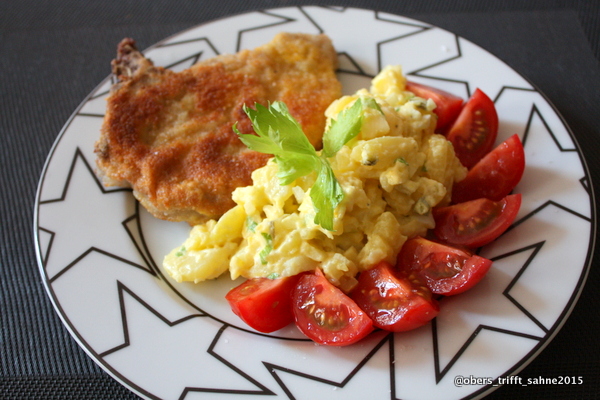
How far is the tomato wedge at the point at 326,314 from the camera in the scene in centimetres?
215

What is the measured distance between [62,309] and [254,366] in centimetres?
96

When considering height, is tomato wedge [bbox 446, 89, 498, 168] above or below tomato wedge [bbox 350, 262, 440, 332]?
above

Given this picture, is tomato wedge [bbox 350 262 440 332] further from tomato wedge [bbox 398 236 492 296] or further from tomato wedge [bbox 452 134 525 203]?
tomato wedge [bbox 452 134 525 203]

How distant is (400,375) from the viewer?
2105 mm

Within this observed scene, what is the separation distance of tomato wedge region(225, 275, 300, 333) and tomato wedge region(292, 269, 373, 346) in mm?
51

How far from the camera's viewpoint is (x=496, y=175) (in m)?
2.67

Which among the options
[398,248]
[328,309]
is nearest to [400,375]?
[328,309]

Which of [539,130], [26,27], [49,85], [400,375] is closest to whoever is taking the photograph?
[400,375]

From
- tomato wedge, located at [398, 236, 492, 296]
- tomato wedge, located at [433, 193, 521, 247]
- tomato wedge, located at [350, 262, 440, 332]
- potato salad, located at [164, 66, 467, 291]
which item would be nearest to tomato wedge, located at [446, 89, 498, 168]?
potato salad, located at [164, 66, 467, 291]

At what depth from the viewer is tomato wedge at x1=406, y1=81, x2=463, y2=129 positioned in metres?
2.99

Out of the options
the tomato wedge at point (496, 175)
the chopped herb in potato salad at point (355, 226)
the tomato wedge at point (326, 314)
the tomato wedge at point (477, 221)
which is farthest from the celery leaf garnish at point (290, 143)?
the tomato wedge at point (496, 175)

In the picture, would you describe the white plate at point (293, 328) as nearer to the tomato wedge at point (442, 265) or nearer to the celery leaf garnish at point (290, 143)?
the tomato wedge at point (442, 265)

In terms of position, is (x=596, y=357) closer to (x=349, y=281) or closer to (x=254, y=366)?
(x=349, y=281)

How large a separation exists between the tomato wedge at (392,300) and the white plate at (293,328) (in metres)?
0.11
